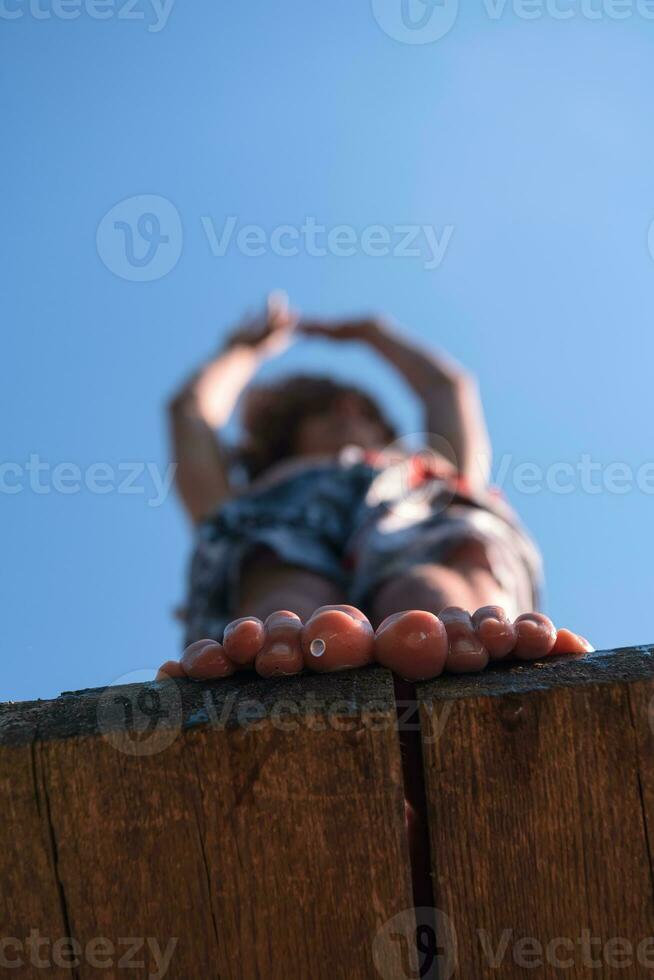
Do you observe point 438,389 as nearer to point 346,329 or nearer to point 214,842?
point 346,329

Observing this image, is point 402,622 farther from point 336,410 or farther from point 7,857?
point 336,410

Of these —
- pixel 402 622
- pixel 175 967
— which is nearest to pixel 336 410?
pixel 402 622

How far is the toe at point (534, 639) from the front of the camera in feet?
2.57

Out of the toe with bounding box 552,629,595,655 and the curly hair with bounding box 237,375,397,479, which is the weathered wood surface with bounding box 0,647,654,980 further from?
the curly hair with bounding box 237,375,397,479

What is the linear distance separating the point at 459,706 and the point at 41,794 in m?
0.32

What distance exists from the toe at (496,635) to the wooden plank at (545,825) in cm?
10

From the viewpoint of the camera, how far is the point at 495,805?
2.18ft

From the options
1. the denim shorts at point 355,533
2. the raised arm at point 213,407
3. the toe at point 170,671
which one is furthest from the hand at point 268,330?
the toe at point 170,671

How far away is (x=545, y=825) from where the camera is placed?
66 centimetres

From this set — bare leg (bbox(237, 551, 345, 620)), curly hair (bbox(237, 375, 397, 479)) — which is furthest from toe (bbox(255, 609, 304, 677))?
curly hair (bbox(237, 375, 397, 479))
